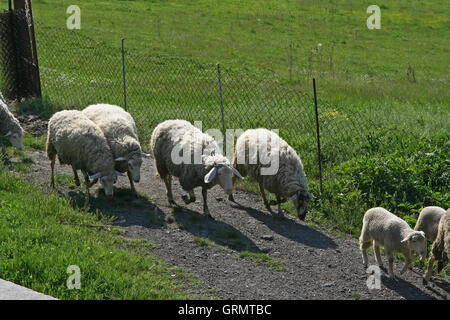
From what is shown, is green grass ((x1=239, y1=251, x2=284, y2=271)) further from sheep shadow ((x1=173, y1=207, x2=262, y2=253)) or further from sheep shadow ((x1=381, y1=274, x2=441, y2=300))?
sheep shadow ((x1=381, y1=274, x2=441, y2=300))

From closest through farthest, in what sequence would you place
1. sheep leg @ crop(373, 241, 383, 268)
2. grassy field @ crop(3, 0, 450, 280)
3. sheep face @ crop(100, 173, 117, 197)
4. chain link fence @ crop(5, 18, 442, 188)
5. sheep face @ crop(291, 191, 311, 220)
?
1. sheep leg @ crop(373, 241, 383, 268)
2. sheep face @ crop(100, 173, 117, 197)
3. sheep face @ crop(291, 191, 311, 220)
4. grassy field @ crop(3, 0, 450, 280)
5. chain link fence @ crop(5, 18, 442, 188)

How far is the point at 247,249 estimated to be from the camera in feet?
25.5

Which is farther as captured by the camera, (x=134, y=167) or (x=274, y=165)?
(x=274, y=165)

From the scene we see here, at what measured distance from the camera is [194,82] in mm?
17703

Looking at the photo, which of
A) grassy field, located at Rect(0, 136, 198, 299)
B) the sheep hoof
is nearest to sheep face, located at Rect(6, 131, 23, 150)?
grassy field, located at Rect(0, 136, 198, 299)

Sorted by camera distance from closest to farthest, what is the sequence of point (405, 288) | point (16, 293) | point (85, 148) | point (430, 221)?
point (16, 293) < point (405, 288) < point (430, 221) < point (85, 148)

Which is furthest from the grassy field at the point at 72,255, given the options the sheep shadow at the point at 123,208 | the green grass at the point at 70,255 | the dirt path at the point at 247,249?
the dirt path at the point at 247,249

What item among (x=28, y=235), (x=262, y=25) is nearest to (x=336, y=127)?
(x=28, y=235)

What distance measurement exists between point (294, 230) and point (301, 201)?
21.3 inches

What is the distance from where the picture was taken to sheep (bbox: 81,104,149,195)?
30.1ft

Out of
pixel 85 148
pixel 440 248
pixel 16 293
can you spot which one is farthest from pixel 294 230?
pixel 16 293

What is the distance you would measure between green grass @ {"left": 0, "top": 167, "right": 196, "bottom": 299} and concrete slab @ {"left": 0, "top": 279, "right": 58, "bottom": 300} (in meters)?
0.23

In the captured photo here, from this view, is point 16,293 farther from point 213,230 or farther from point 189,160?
point 189,160
